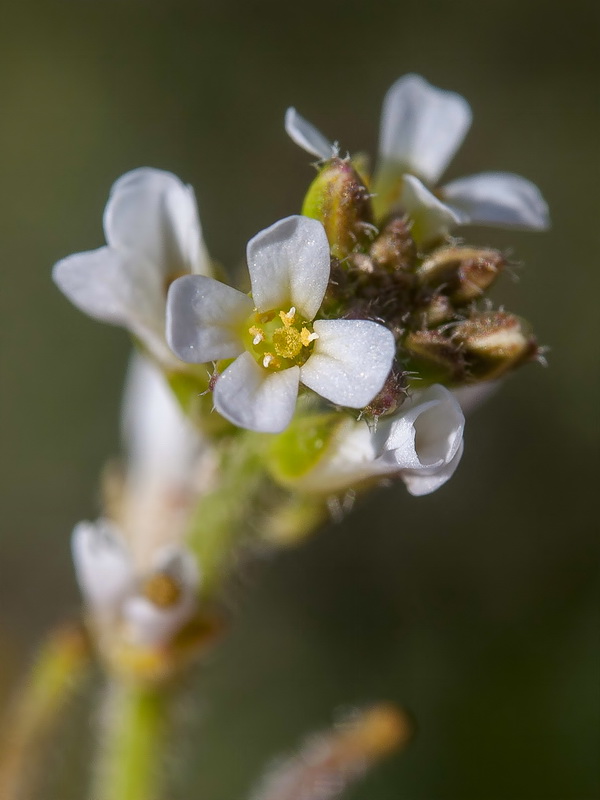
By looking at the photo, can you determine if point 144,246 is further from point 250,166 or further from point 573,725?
point 250,166

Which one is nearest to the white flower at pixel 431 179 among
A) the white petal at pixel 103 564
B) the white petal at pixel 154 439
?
the white petal at pixel 154 439

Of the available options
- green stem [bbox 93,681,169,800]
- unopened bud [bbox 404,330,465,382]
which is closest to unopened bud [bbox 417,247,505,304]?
unopened bud [bbox 404,330,465,382]

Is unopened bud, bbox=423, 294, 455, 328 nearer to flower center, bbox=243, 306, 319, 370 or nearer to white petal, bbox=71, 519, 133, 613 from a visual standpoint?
flower center, bbox=243, 306, 319, 370

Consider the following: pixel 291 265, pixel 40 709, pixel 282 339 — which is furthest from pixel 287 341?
pixel 40 709

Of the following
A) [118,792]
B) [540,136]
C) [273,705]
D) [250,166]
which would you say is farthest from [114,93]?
[118,792]

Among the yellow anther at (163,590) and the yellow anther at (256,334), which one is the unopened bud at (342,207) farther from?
the yellow anther at (163,590)

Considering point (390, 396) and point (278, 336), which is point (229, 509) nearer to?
point (278, 336)
